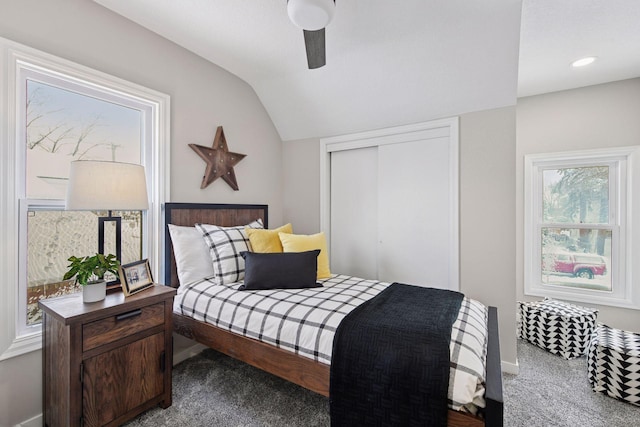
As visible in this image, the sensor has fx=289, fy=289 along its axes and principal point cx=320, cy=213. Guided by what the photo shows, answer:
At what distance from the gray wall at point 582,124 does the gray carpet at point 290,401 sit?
1308mm

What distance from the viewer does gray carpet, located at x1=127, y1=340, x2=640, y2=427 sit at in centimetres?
174

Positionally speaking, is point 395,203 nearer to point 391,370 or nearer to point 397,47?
point 397,47

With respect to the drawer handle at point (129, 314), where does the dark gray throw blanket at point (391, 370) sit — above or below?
below

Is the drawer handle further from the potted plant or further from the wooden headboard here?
the wooden headboard

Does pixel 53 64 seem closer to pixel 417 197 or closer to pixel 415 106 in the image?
pixel 415 106

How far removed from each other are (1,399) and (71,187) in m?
1.22

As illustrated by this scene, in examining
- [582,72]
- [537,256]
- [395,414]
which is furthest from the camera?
[537,256]

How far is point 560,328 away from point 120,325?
3.41 m

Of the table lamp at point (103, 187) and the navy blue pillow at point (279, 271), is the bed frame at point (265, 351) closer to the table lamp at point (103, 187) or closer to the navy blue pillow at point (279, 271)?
the navy blue pillow at point (279, 271)

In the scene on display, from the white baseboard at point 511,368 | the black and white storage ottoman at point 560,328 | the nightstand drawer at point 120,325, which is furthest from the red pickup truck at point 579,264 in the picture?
the nightstand drawer at point 120,325

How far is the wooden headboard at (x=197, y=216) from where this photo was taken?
2361mm

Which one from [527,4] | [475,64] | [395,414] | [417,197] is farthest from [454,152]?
[395,414]

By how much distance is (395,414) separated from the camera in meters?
1.24

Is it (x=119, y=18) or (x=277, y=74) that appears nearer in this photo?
(x=119, y=18)
